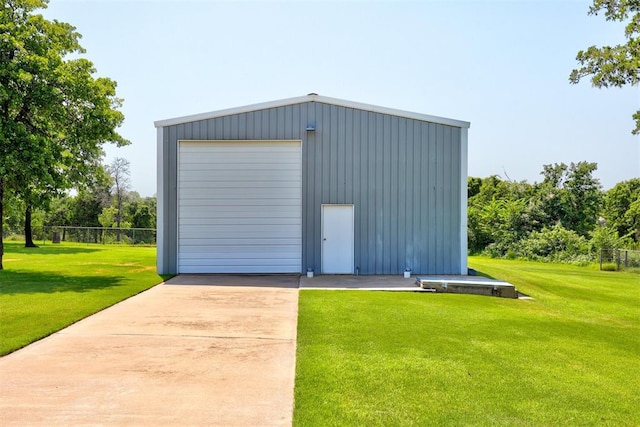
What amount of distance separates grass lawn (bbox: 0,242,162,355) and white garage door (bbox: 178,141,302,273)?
153cm

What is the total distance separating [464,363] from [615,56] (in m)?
11.1

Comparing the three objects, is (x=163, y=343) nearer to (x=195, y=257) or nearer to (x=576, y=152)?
(x=195, y=257)

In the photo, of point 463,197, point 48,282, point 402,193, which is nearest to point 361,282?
point 402,193

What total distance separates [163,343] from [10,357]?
1424 millimetres

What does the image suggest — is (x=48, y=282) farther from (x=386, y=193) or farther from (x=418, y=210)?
(x=418, y=210)

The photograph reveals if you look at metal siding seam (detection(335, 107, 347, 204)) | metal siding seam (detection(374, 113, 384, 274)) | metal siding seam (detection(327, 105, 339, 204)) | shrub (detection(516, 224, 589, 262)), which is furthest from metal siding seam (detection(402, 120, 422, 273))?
shrub (detection(516, 224, 589, 262))

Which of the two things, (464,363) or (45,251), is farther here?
(45,251)

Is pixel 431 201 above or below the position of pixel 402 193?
below

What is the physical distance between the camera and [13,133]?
10.0 metres

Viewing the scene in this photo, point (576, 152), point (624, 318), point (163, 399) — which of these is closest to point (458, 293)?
point (624, 318)

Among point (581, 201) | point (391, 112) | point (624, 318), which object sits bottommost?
point (624, 318)

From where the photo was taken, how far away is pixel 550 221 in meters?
23.6

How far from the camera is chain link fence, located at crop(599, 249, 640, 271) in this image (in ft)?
47.5

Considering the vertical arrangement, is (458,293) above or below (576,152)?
below
